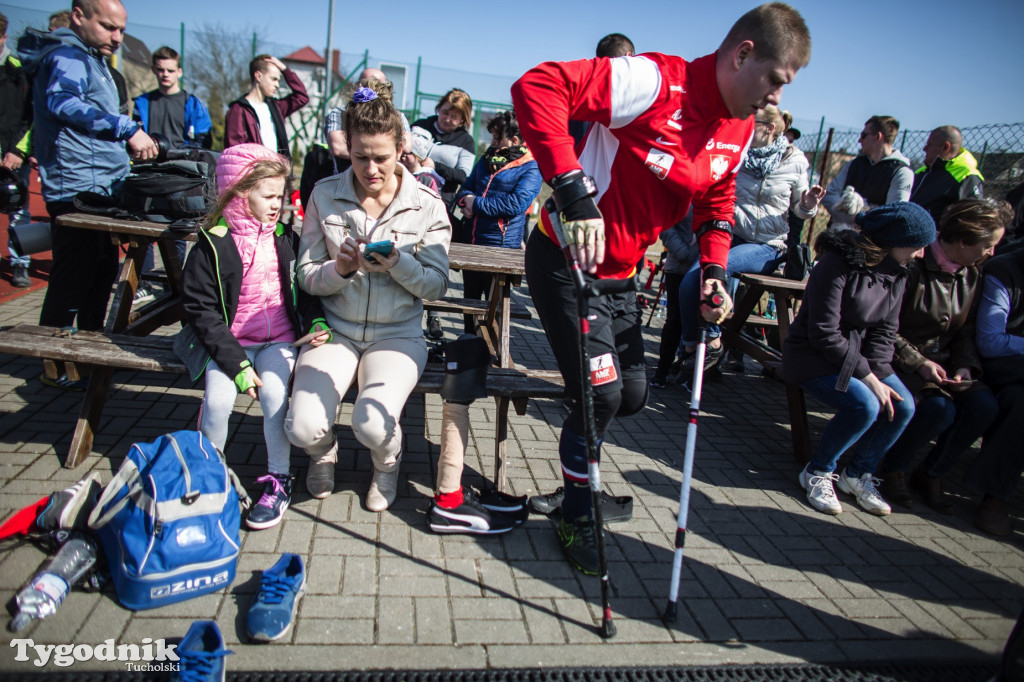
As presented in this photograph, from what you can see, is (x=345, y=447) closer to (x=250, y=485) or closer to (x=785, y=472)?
(x=250, y=485)

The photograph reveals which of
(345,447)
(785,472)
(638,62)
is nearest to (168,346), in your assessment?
(345,447)

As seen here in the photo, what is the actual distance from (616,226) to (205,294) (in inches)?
73.1

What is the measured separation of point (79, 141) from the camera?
3.96 meters

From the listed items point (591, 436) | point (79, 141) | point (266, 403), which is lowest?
point (266, 403)

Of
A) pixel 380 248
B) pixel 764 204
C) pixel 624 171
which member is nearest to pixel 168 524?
pixel 380 248

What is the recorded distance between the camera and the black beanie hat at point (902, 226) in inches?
135

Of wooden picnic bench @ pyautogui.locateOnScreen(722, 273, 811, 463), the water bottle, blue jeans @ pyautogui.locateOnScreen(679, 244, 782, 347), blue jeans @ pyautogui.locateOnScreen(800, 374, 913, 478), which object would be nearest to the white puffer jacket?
blue jeans @ pyautogui.locateOnScreen(679, 244, 782, 347)

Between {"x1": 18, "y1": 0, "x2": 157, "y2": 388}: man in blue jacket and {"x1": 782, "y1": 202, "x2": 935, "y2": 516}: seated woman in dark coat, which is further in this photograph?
{"x1": 18, "y1": 0, "x2": 157, "y2": 388}: man in blue jacket

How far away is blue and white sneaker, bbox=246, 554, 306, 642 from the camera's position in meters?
2.15

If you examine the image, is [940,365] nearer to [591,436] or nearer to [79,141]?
[591,436]

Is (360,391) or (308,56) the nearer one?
(360,391)

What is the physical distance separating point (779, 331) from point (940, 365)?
1.13 meters

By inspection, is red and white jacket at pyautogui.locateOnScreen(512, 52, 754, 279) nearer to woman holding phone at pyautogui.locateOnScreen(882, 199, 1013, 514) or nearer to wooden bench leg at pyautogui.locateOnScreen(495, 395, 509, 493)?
wooden bench leg at pyautogui.locateOnScreen(495, 395, 509, 493)

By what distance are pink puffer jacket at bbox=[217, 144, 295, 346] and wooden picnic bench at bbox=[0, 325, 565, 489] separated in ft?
1.23
